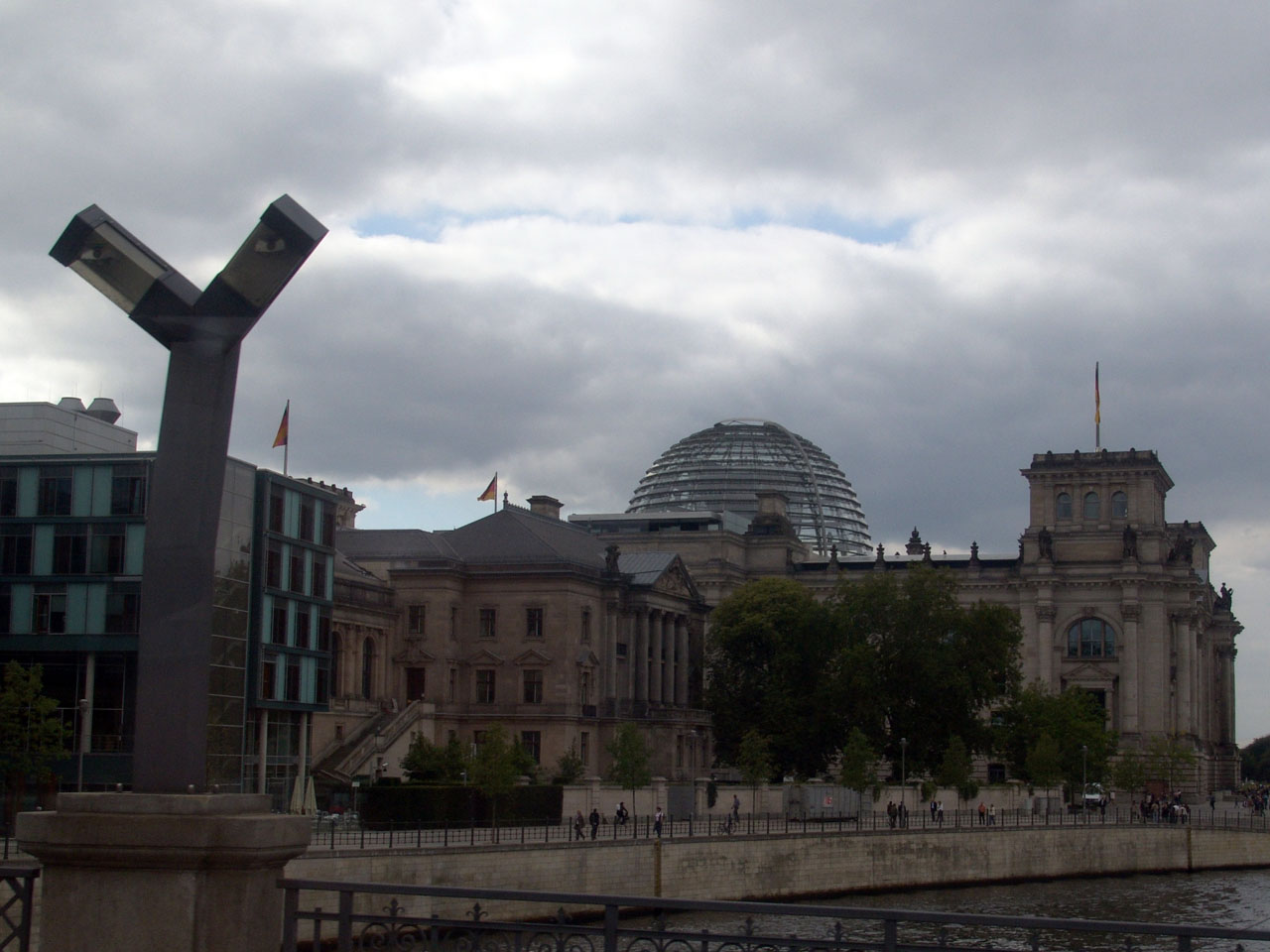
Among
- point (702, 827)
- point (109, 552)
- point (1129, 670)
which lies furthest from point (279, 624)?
point (1129, 670)

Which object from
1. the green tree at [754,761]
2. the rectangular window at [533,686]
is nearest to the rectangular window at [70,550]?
the green tree at [754,761]

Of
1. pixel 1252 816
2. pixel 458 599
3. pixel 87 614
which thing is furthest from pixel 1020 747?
pixel 87 614

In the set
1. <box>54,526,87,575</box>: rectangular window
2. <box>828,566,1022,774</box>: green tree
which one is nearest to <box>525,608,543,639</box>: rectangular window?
<box>828,566,1022,774</box>: green tree

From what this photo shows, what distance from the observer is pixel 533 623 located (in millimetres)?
Answer: 107000

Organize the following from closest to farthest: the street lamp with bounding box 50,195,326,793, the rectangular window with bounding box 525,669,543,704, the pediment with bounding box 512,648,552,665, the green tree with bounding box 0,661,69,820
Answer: the street lamp with bounding box 50,195,326,793
the green tree with bounding box 0,661,69,820
the rectangular window with bounding box 525,669,543,704
the pediment with bounding box 512,648,552,665

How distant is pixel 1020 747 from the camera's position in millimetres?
116250

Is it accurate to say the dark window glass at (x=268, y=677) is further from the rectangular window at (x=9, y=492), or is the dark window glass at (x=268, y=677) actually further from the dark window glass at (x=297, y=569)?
the rectangular window at (x=9, y=492)

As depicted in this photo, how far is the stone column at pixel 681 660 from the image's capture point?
397 ft

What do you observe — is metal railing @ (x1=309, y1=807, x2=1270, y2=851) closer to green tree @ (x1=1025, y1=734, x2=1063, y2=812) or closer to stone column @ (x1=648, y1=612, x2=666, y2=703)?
green tree @ (x1=1025, y1=734, x2=1063, y2=812)

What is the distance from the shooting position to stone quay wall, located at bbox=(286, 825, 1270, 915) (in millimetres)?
53156

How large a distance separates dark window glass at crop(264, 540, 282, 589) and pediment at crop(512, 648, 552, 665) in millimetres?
34581

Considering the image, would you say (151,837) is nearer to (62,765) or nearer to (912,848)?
(62,765)

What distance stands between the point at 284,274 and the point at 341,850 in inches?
1543

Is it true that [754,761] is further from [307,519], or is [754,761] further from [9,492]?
[9,492]
